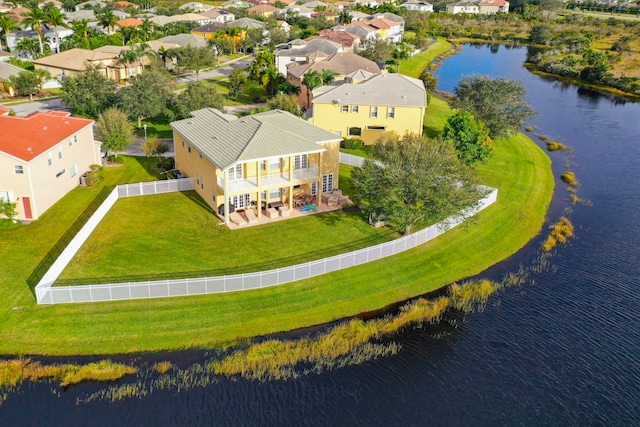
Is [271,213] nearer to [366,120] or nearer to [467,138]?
[467,138]

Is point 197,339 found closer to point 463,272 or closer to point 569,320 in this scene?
point 463,272

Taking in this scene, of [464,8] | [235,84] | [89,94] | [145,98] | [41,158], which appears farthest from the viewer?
[464,8]

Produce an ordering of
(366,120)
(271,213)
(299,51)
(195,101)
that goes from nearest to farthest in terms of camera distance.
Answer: (271,213) → (195,101) → (366,120) → (299,51)

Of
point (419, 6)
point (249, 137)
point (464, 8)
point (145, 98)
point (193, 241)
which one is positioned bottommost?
point (193, 241)

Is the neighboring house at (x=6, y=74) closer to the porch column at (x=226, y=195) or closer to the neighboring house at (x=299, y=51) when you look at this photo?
the neighboring house at (x=299, y=51)

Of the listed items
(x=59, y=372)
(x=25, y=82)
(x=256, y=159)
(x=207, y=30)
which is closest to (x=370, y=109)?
(x=256, y=159)

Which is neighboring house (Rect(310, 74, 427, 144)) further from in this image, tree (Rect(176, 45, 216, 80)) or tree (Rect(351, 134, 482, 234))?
tree (Rect(176, 45, 216, 80))

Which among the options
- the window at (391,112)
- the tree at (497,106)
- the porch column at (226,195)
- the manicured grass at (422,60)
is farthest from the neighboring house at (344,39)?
the porch column at (226,195)

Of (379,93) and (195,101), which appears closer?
(195,101)
